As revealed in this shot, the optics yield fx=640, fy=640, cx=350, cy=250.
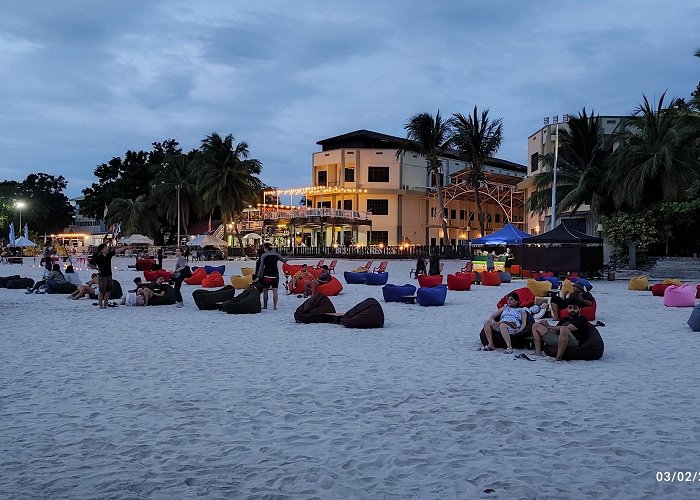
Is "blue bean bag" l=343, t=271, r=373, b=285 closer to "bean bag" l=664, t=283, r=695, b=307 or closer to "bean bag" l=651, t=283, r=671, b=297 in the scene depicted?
"bean bag" l=651, t=283, r=671, b=297

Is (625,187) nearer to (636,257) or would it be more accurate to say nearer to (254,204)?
(636,257)

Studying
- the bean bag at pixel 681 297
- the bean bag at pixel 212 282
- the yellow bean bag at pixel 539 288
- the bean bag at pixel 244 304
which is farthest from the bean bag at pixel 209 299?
the bean bag at pixel 681 297

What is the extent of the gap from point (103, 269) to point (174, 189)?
49.9m

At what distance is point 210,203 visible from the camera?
55594 mm

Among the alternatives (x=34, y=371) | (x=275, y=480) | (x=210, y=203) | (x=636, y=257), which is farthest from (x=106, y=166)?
(x=275, y=480)

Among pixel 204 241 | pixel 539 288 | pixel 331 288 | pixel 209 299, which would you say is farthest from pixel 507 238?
pixel 204 241

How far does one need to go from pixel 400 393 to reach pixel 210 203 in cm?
5082

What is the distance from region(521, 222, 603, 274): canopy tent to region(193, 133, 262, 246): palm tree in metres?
31.7

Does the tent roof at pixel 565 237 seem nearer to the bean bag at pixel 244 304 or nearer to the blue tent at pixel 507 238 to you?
the blue tent at pixel 507 238

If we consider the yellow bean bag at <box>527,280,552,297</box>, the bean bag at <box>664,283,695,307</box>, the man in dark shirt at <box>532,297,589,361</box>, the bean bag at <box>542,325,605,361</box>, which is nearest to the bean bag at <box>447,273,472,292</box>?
the yellow bean bag at <box>527,280,552,297</box>

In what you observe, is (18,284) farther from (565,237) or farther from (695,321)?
(565,237)

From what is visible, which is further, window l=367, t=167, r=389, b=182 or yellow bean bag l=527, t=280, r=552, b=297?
window l=367, t=167, r=389, b=182

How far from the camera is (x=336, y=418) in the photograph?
5.71 m

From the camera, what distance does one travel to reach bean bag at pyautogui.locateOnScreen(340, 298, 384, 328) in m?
11.8
